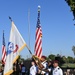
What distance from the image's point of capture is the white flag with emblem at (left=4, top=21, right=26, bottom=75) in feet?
44.5

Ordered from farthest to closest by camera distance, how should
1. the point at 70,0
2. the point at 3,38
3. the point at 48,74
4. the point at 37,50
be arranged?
the point at 3,38
the point at 70,0
the point at 37,50
the point at 48,74

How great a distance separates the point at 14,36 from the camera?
1424cm

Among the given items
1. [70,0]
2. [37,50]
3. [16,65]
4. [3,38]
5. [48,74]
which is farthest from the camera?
[3,38]

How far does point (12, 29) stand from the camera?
47.2ft

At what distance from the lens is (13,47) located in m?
13.9

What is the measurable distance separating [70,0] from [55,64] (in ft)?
38.5

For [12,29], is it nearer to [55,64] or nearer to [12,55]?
[12,55]

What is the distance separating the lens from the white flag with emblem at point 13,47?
13.6 m

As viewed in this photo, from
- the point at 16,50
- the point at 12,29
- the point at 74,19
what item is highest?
the point at 74,19

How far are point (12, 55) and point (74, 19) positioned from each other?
11325 mm

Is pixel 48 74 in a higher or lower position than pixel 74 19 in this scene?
lower

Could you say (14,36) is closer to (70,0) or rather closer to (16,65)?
(16,65)

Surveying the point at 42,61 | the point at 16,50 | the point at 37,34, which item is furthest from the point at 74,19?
the point at 16,50

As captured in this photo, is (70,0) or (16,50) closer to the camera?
(16,50)
